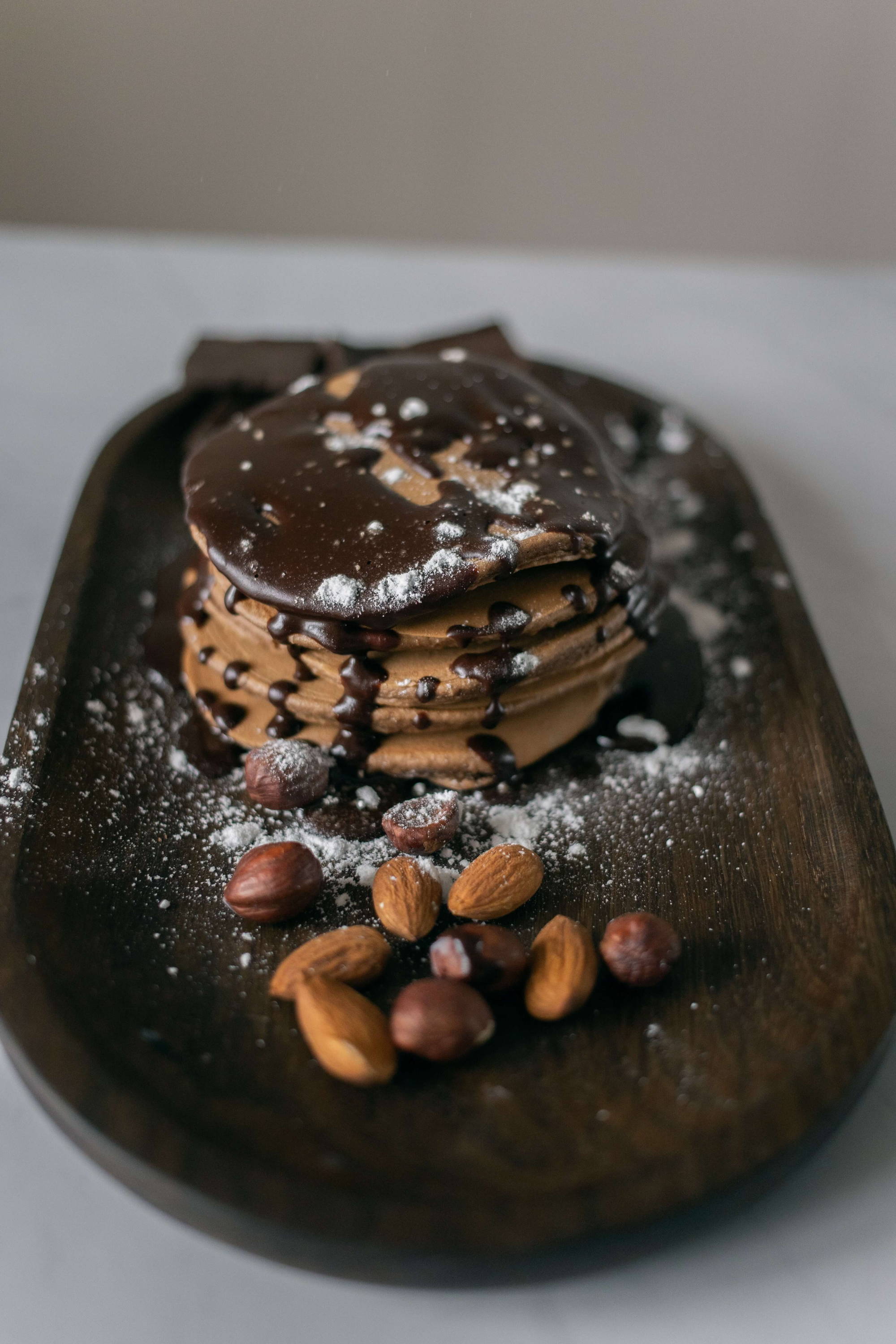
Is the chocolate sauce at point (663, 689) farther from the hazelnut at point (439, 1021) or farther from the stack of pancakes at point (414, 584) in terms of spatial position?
the hazelnut at point (439, 1021)

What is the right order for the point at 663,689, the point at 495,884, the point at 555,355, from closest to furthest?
the point at 495,884, the point at 663,689, the point at 555,355

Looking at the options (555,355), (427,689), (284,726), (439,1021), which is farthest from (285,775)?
(555,355)

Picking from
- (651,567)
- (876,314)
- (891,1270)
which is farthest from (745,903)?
(876,314)

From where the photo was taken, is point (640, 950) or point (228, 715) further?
point (228, 715)

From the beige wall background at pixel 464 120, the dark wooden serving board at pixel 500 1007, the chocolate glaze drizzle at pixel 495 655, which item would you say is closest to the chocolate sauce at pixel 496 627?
the chocolate glaze drizzle at pixel 495 655

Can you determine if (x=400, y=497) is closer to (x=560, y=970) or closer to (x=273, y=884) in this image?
(x=273, y=884)

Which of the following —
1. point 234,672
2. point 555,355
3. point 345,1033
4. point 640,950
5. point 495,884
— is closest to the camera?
point 345,1033

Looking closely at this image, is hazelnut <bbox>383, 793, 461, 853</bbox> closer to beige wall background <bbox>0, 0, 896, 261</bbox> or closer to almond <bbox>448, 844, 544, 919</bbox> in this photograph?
almond <bbox>448, 844, 544, 919</bbox>

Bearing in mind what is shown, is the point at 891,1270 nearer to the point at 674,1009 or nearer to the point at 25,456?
the point at 674,1009
